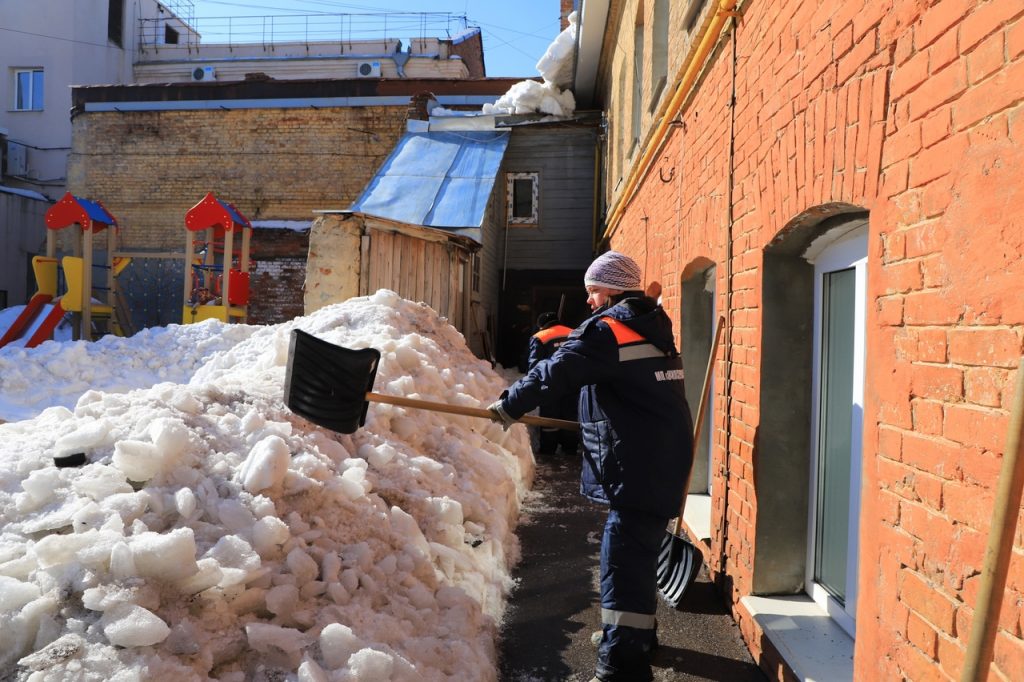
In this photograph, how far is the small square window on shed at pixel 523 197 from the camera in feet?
50.1

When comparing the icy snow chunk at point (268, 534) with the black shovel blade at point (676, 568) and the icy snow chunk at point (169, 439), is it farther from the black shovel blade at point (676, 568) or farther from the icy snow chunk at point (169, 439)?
the black shovel blade at point (676, 568)

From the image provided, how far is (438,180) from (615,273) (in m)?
10.7

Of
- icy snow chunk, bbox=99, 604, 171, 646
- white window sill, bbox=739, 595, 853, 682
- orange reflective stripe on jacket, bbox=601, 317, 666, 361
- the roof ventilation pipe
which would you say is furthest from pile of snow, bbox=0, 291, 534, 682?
the roof ventilation pipe

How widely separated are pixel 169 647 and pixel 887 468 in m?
2.35

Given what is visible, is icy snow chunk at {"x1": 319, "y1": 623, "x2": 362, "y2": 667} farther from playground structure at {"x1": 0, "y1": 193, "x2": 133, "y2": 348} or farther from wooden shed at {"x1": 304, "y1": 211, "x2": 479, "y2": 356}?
playground structure at {"x1": 0, "y1": 193, "x2": 133, "y2": 348}

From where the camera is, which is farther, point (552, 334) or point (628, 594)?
point (552, 334)

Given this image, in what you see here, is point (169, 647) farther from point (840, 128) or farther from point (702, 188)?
→ point (702, 188)

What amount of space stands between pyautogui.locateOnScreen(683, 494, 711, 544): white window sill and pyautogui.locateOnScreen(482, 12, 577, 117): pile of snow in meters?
11.5

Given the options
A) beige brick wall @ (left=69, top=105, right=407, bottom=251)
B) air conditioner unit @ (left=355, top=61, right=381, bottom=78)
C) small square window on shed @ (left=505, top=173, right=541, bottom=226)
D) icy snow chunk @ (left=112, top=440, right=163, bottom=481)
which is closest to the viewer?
icy snow chunk @ (left=112, top=440, right=163, bottom=481)

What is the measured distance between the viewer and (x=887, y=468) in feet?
6.78

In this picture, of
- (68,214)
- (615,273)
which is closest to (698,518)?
(615,273)

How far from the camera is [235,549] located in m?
2.67

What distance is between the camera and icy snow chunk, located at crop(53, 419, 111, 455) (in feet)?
10.1

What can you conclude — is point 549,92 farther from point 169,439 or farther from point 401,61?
point 169,439
